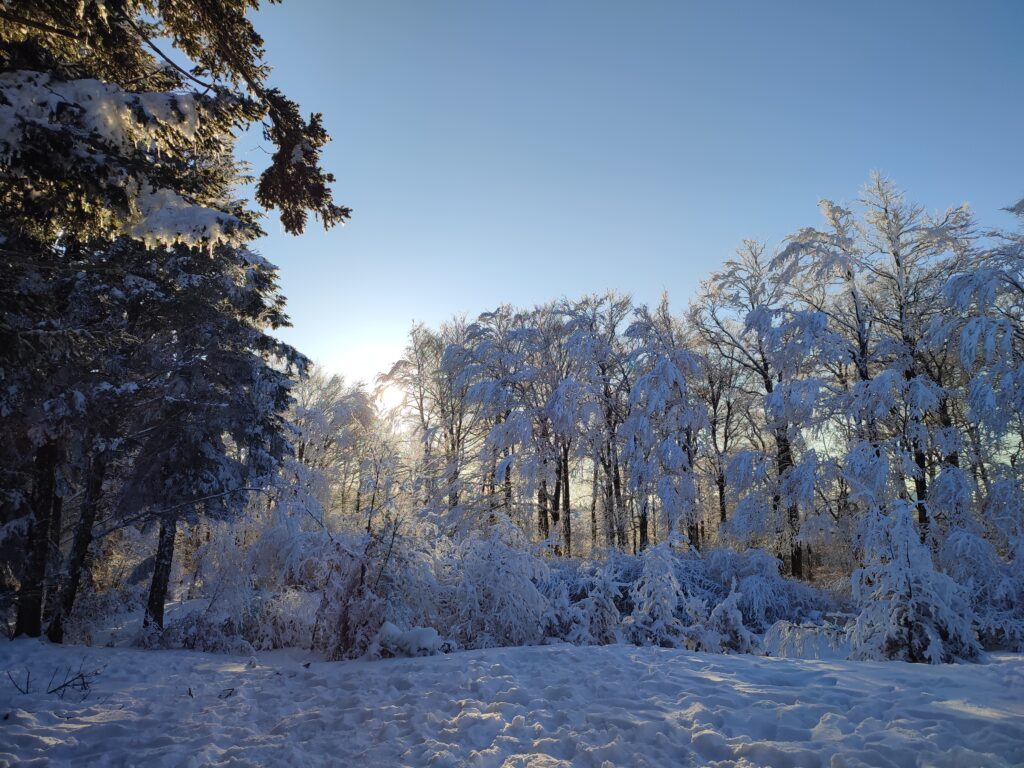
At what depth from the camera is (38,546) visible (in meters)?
9.05

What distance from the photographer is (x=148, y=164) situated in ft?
14.4

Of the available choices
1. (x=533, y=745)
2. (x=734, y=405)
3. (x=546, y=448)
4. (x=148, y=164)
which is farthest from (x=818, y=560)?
(x=148, y=164)

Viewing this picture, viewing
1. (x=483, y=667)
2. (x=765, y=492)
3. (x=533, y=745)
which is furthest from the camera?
(x=765, y=492)

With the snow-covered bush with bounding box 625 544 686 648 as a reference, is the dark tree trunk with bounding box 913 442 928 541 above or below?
above

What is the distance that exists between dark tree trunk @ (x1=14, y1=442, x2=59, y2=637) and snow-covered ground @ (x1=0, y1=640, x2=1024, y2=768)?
3.50m

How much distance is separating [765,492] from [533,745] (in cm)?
1281

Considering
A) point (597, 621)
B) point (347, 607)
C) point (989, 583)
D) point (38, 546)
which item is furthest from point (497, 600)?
point (989, 583)

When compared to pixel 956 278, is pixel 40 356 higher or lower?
lower

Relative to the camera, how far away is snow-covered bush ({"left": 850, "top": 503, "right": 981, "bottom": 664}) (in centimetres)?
609

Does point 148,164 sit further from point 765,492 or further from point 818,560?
point 818,560

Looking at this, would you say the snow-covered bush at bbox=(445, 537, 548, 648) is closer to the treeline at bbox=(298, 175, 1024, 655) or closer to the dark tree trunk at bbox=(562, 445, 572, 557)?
the treeline at bbox=(298, 175, 1024, 655)

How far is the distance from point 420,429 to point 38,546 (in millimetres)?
10884

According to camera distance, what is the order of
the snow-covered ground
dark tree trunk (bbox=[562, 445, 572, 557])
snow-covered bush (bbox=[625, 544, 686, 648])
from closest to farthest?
the snow-covered ground < snow-covered bush (bbox=[625, 544, 686, 648]) < dark tree trunk (bbox=[562, 445, 572, 557])

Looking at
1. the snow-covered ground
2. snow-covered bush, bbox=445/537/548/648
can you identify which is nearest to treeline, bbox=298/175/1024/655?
snow-covered bush, bbox=445/537/548/648
